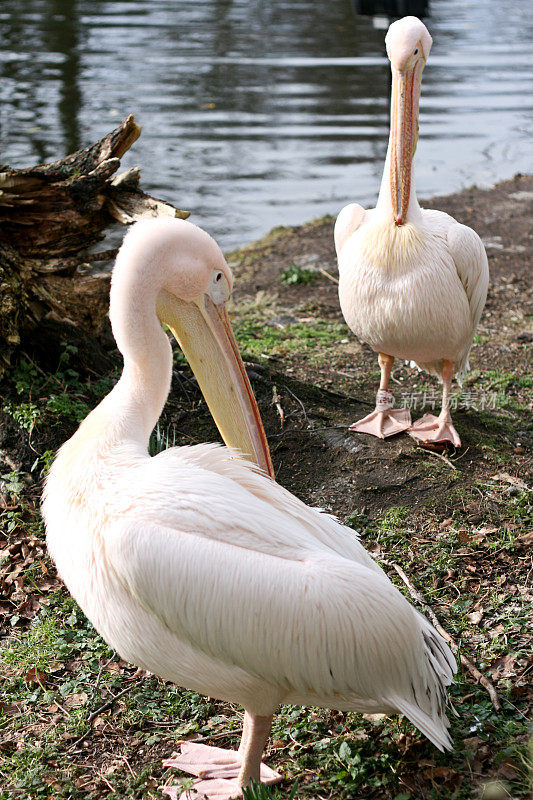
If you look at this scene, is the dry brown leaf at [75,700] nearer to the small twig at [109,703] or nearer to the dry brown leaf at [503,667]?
the small twig at [109,703]

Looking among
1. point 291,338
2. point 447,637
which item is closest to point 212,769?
point 447,637

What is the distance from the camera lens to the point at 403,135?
430cm

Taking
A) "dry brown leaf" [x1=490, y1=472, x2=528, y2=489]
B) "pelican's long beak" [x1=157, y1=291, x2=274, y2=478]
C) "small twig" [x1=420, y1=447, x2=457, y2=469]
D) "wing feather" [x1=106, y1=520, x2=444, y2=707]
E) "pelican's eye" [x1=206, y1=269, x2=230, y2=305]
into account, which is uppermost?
"pelican's eye" [x1=206, y1=269, x2=230, y2=305]

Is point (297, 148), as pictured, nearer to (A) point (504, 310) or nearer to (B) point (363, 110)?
(B) point (363, 110)

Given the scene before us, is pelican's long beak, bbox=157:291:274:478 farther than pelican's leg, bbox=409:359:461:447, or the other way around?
pelican's leg, bbox=409:359:461:447

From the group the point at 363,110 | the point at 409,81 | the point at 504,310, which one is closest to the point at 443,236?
the point at 409,81

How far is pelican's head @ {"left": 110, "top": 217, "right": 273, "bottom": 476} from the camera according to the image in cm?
278

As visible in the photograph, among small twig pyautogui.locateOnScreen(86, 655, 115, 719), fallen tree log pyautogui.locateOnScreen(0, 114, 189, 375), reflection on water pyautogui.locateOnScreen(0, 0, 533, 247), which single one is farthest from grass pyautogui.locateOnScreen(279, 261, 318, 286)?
small twig pyautogui.locateOnScreen(86, 655, 115, 719)

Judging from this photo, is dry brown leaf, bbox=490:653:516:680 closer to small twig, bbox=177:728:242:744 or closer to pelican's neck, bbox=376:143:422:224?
small twig, bbox=177:728:242:744

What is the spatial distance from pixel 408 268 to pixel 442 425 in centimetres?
83

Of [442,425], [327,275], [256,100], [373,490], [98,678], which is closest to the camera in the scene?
[98,678]

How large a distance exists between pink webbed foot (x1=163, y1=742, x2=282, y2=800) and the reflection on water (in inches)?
243

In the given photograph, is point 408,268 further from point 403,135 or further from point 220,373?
point 220,373

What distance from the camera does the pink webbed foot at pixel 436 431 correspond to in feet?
14.3
